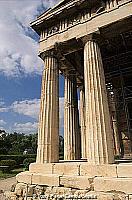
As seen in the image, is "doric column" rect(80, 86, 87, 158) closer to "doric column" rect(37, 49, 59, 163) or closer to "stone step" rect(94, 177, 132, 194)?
"doric column" rect(37, 49, 59, 163)

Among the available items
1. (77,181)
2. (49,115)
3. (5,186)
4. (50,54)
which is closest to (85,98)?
(49,115)

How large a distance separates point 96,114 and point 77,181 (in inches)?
109

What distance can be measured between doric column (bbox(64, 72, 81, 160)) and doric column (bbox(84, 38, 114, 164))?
4.61 metres

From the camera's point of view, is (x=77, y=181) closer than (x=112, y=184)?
No

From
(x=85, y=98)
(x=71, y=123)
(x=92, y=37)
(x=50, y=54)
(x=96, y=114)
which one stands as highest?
(x=92, y=37)

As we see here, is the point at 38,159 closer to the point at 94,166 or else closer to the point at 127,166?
the point at 94,166

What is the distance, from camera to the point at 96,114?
28.5 ft

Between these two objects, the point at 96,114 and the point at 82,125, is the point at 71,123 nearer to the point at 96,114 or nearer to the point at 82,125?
the point at 82,125

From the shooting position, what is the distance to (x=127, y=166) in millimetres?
7098

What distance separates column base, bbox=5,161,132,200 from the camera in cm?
675

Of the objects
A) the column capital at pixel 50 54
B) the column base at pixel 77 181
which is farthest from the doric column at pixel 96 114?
the column capital at pixel 50 54

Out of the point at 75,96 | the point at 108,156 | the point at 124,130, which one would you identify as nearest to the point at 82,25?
the point at 75,96

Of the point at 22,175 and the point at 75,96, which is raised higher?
the point at 75,96

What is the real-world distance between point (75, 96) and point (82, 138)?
3148 millimetres
